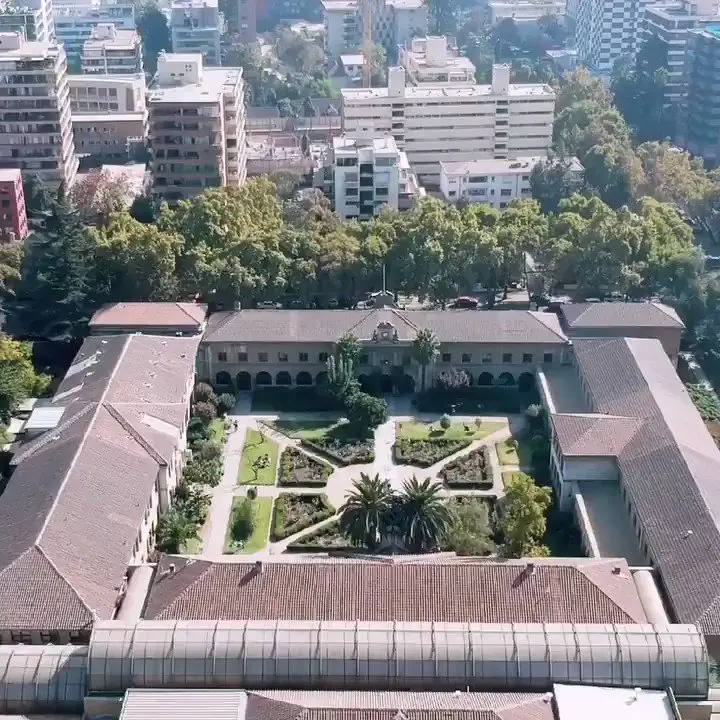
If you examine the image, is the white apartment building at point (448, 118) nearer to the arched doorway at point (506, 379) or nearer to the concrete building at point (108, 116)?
A: the concrete building at point (108, 116)

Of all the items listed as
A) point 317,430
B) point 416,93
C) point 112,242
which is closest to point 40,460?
point 317,430

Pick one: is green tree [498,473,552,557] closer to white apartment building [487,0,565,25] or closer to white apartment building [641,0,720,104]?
white apartment building [641,0,720,104]

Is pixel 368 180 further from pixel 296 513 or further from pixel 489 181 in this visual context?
pixel 296 513

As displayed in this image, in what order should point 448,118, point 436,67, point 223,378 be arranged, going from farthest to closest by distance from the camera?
point 436,67, point 448,118, point 223,378

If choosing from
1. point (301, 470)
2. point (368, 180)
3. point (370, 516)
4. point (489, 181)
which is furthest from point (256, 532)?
point (489, 181)

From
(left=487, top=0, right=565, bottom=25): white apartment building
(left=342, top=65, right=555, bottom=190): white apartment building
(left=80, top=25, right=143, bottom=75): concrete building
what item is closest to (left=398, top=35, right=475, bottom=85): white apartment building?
(left=342, top=65, right=555, bottom=190): white apartment building

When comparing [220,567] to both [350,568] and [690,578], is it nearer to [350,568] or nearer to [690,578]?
[350,568]

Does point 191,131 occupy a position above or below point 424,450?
above
